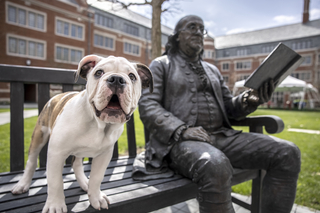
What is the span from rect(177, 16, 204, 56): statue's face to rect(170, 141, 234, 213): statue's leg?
3.63 feet

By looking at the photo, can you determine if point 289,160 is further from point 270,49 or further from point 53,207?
point 270,49

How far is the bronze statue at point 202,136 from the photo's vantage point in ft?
5.42

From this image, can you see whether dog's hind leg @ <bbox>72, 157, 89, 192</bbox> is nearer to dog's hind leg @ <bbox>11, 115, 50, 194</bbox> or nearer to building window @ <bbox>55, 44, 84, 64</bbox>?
dog's hind leg @ <bbox>11, 115, 50, 194</bbox>

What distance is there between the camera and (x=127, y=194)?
1.59 meters

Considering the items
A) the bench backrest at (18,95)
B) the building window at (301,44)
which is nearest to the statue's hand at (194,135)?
the bench backrest at (18,95)

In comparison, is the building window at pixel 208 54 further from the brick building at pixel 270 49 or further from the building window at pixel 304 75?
the building window at pixel 304 75

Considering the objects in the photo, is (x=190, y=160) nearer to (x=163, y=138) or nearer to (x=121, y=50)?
(x=163, y=138)

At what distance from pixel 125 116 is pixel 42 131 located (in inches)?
33.4

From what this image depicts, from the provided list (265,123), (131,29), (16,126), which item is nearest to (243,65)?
(131,29)

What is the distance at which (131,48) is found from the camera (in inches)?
1059


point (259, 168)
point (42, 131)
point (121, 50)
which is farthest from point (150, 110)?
point (121, 50)

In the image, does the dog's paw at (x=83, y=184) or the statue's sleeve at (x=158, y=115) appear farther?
the statue's sleeve at (x=158, y=115)

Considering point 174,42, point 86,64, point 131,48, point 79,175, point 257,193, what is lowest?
point 257,193

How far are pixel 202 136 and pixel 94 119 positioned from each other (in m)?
1.04
